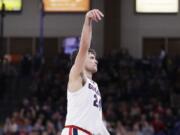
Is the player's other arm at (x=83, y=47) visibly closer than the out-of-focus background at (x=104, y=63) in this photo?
Yes

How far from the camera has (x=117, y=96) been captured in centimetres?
2003

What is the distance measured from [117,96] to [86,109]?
46.7 feet

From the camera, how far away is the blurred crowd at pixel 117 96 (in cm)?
1623

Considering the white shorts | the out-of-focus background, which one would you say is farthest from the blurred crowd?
the white shorts

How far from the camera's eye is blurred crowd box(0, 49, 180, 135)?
1623cm

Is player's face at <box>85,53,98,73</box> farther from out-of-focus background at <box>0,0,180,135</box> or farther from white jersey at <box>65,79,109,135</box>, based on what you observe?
out-of-focus background at <box>0,0,180,135</box>

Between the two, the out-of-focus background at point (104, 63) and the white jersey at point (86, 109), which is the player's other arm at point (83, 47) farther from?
the out-of-focus background at point (104, 63)

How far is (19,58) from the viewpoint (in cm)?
2684

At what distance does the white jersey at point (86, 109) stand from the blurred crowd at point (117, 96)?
832cm

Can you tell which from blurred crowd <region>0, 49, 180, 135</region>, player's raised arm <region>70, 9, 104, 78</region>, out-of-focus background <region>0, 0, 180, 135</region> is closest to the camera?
player's raised arm <region>70, 9, 104, 78</region>

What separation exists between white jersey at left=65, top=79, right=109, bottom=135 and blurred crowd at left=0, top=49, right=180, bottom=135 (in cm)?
832

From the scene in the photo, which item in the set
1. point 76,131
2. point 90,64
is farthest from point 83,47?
point 76,131

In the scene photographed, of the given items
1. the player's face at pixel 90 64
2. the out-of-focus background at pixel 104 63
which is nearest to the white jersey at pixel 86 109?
the player's face at pixel 90 64

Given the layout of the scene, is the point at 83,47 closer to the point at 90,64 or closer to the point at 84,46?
the point at 84,46
